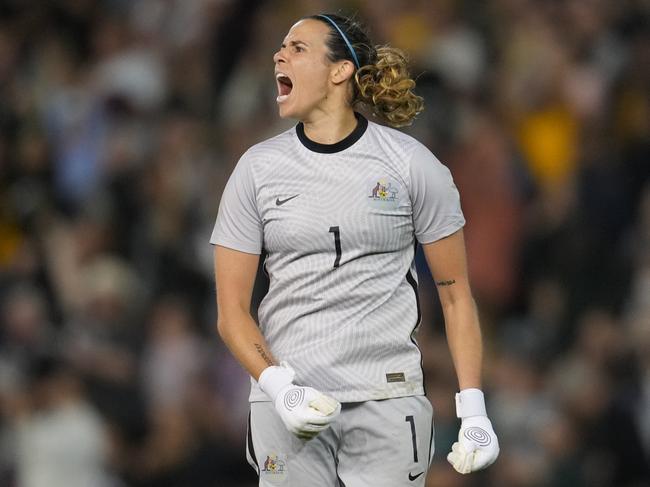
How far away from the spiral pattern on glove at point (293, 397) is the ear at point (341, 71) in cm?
103

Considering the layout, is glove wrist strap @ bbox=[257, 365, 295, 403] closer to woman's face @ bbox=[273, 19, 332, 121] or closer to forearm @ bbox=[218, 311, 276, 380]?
forearm @ bbox=[218, 311, 276, 380]

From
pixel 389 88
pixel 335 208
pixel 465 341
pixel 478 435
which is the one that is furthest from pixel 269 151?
pixel 478 435

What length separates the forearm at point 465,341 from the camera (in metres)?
4.67

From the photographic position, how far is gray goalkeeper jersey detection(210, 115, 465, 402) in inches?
179

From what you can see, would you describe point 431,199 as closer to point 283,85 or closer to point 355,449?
point 283,85

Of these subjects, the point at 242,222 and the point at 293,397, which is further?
the point at 242,222

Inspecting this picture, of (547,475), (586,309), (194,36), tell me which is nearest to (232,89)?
(194,36)

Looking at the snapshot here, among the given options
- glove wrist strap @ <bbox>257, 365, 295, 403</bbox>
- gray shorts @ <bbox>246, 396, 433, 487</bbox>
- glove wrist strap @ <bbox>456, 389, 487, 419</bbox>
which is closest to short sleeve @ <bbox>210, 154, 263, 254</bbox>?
glove wrist strap @ <bbox>257, 365, 295, 403</bbox>

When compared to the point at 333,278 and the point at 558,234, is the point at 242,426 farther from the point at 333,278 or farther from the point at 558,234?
the point at 333,278

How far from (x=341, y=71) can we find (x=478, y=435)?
1.23m

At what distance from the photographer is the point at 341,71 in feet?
15.6

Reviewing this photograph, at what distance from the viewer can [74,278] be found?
9758 mm

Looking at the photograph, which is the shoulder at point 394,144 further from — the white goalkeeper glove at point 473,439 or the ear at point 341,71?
the white goalkeeper glove at point 473,439

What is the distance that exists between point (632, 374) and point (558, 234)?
102cm
